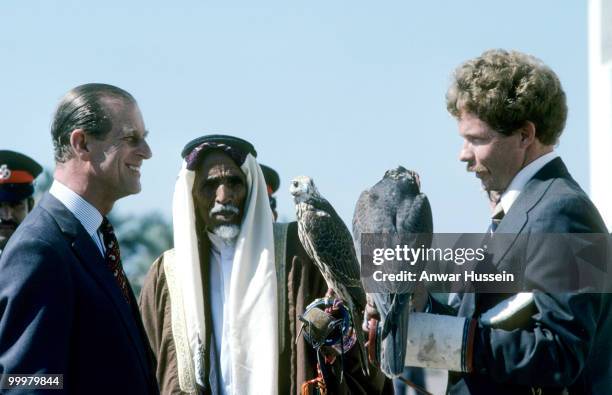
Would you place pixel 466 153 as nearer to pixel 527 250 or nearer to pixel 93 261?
pixel 527 250

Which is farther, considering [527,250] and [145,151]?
[145,151]

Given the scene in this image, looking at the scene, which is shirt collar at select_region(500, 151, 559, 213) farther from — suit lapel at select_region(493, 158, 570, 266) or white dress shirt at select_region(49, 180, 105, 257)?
white dress shirt at select_region(49, 180, 105, 257)

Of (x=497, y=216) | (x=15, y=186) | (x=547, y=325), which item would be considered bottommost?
(x=547, y=325)

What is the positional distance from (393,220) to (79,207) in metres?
1.31

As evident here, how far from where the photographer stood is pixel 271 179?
8.36 meters

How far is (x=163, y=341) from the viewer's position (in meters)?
5.32

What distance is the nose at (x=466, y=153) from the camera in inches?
139

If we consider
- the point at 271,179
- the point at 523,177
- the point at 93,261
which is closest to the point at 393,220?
the point at 523,177

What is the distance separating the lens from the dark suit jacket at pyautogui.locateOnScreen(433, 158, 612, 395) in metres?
3.23

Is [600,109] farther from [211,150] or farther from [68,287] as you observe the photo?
[68,287]

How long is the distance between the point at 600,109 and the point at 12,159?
3.94 metres

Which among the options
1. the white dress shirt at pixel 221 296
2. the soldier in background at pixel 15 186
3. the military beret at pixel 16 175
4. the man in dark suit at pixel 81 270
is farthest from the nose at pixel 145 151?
the military beret at pixel 16 175

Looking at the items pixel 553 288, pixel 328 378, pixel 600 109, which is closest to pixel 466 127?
pixel 553 288

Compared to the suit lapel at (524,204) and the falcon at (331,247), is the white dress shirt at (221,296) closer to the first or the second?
the falcon at (331,247)
